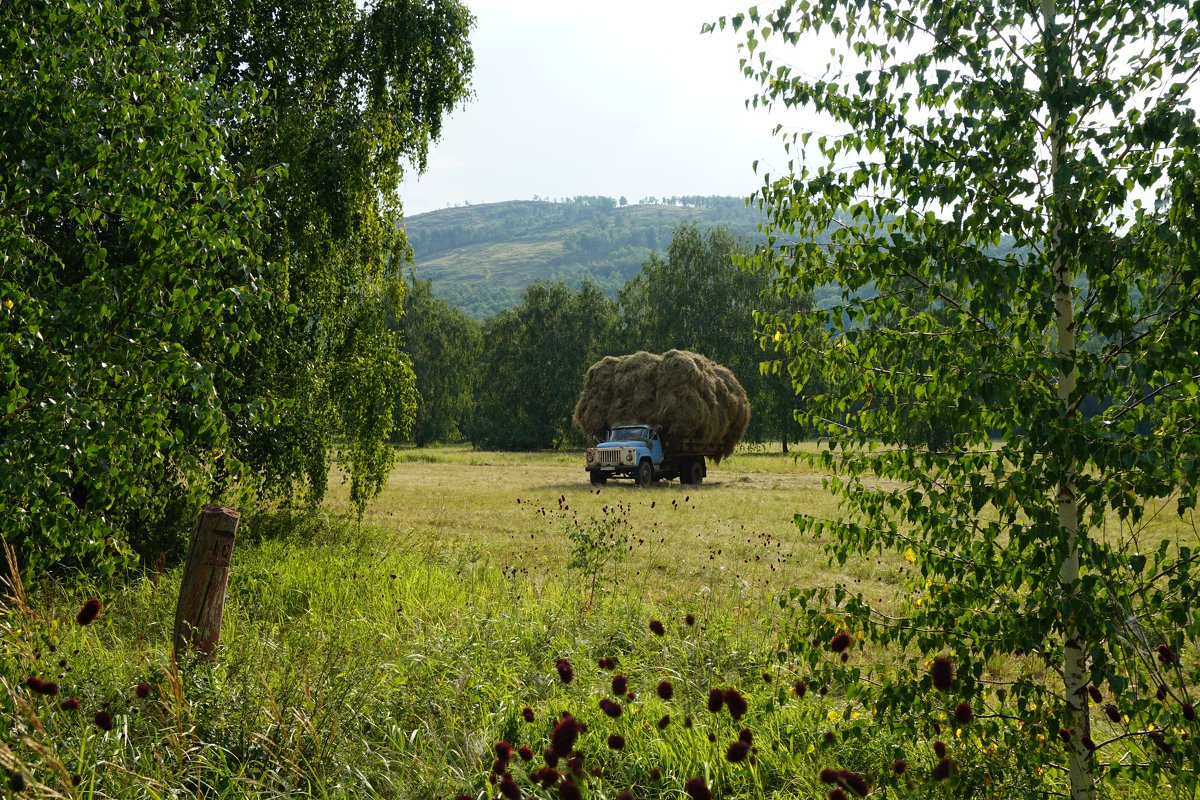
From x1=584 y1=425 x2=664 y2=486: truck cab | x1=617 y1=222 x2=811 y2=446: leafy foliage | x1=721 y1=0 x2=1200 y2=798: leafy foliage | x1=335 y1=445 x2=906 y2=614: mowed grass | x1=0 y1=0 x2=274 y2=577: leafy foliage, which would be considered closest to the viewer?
x1=721 y1=0 x2=1200 y2=798: leafy foliage

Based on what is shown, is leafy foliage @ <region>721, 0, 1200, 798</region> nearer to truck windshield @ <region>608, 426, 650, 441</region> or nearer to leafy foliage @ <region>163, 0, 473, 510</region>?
leafy foliage @ <region>163, 0, 473, 510</region>

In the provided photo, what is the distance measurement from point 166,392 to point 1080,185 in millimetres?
4545

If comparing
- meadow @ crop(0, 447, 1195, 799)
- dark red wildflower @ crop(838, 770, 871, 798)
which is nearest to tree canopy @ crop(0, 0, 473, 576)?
meadow @ crop(0, 447, 1195, 799)

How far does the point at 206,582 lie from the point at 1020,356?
448 centimetres

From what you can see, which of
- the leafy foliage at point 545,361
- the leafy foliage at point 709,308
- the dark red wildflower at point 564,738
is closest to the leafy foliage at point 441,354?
the leafy foliage at point 545,361

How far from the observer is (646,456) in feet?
75.7

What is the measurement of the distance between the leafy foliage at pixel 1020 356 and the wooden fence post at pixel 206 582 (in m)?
3.42

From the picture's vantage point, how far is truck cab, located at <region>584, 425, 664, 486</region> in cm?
2272

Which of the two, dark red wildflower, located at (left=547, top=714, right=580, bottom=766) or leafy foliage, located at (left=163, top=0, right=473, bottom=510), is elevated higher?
leafy foliage, located at (left=163, top=0, right=473, bottom=510)

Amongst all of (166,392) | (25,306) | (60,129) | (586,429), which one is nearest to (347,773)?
(166,392)

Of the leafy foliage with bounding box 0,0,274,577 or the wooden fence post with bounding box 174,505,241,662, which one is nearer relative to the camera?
the leafy foliage with bounding box 0,0,274,577

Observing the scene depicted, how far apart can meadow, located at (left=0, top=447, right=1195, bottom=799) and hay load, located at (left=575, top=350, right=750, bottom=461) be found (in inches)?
534

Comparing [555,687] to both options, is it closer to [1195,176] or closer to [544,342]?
[1195,176]

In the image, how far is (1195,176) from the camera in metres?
2.66
